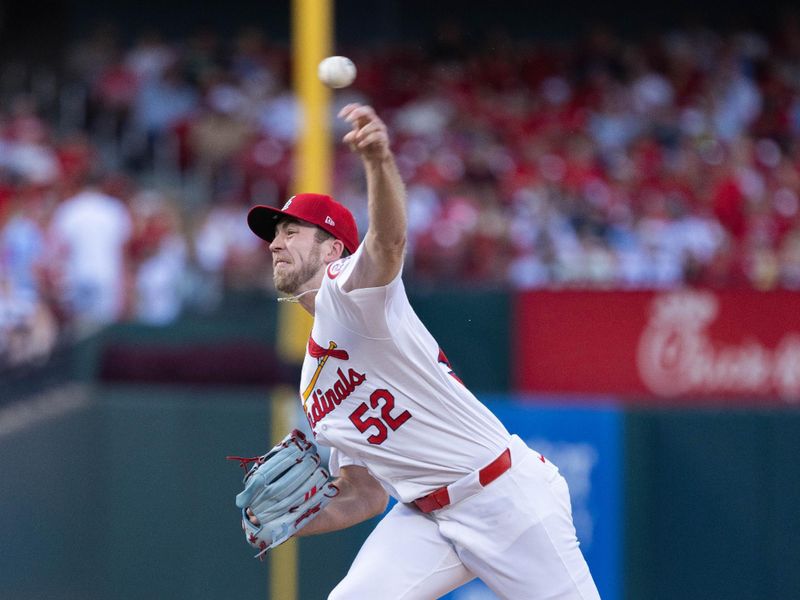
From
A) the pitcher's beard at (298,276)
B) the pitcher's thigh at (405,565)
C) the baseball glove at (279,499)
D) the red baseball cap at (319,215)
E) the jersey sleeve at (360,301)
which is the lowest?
the pitcher's thigh at (405,565)

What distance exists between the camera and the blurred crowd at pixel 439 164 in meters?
9.02

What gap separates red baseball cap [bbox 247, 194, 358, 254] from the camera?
12.6ft

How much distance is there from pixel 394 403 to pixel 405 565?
0.46m

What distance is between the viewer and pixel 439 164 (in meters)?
11.2

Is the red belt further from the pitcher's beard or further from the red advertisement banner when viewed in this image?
the red advertisement banner

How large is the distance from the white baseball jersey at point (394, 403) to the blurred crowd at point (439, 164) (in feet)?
13.2

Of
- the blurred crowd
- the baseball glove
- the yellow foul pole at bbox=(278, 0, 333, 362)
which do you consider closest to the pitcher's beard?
the baseball glove

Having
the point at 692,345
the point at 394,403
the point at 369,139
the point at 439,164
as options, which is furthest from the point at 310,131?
the point at 369,139

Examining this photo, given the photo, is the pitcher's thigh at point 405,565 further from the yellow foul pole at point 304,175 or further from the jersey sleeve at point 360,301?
the yellow foul pole at point 304,175

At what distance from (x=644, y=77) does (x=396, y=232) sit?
404 inches

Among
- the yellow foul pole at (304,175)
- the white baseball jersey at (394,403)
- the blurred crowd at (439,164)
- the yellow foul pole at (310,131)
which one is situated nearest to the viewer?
the white baseball jersey at (394,403)

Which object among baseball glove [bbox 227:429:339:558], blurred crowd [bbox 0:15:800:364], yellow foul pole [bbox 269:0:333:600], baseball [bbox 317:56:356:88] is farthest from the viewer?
blurred crowd [bbox 0:15:800:364]

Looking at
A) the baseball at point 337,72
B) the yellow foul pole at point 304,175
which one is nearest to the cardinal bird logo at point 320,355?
the baseball at point 337,72

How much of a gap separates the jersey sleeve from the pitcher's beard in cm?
18
